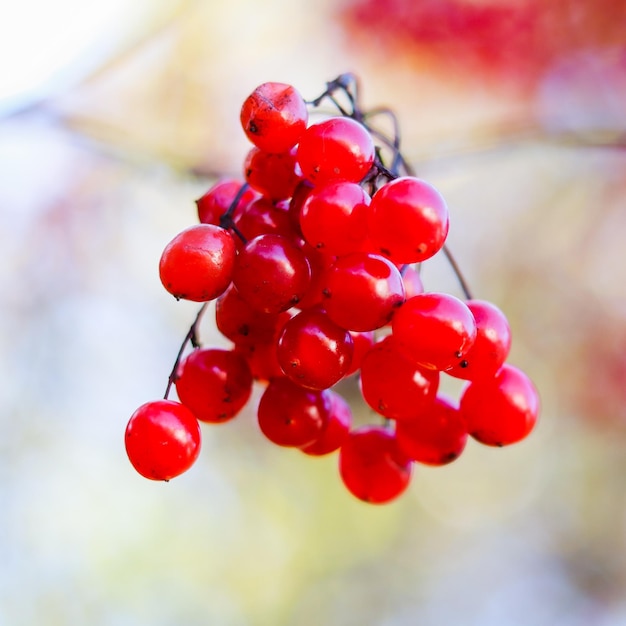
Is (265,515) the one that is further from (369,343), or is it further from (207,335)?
(369,343)

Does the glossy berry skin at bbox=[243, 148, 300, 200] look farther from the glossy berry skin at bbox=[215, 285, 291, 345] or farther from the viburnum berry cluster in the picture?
the glossy berry skin at bbox=[215, 285, 291, 345]

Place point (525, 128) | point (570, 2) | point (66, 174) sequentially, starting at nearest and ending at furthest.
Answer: point (525, 128), point (570, 2), point (66, 174)

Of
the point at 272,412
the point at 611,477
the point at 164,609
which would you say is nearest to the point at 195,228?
the point at 272,412

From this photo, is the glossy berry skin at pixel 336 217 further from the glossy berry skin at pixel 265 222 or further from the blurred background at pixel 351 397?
the blurred background at pixel 351 397

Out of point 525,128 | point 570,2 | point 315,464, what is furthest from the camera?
point 315,464

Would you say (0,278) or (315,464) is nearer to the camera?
(0,278)

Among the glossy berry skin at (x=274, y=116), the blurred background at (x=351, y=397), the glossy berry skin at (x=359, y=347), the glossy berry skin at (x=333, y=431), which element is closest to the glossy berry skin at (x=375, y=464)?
the glossy berry skin at (x=333, y=431)
